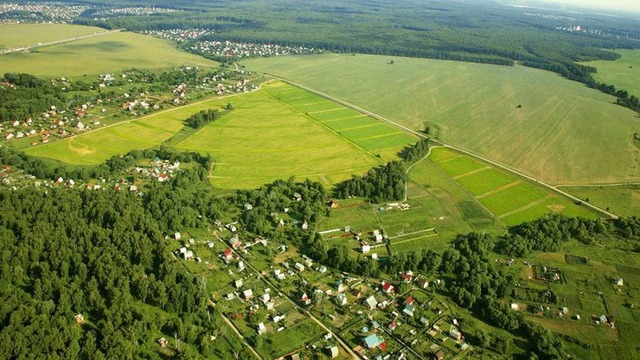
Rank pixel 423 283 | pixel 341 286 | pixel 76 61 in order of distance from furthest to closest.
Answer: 1. pixel 76 61
2. pixel 423 283
3. pixel 341 286

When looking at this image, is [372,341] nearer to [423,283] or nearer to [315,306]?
[315,306]

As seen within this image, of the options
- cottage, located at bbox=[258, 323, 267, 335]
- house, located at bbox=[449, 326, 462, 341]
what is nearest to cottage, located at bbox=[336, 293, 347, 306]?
cottage, located at bbox=[258, 323, 267, 335]

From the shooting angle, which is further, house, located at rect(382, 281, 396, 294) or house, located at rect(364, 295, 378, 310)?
house, located at rect(382, 281, 396, 294)

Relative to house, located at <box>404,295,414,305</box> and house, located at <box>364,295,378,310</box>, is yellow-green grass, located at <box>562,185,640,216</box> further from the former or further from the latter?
house, located at <box>364,295,378,310</box>

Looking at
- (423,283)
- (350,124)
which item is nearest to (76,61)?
(350,124)

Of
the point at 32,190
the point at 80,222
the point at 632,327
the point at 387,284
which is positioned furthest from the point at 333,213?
the point at 32,190

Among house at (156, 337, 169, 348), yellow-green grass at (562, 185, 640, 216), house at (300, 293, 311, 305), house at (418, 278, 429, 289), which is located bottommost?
house at (156, 337, 169, 348)

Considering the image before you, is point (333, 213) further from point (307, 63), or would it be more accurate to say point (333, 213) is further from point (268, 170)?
point (307, 63)
